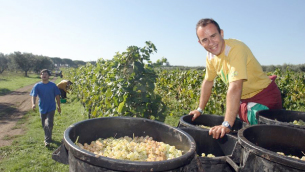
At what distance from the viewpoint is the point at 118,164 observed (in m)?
1.33

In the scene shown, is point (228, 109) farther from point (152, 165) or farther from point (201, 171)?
point (152, 165)

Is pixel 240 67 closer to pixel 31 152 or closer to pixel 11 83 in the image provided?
pixel 31 152

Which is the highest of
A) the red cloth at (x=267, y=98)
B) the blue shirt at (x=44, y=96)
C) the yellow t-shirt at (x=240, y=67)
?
the yellow t-shirt at (x=240, y=67)

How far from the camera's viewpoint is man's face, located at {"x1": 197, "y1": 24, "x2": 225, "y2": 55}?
2621 millimetres

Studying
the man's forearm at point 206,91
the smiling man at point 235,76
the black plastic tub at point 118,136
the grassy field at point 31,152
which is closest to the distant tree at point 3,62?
the grassy field at point 31,152

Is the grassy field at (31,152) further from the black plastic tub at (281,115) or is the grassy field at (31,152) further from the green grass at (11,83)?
the green grass at (11,83)

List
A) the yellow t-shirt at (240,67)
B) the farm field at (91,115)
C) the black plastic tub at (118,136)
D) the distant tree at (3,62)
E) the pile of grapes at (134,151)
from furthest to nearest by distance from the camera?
the distant tree at (3,62) → the farm field at (91,115) → the yellow t-shirt at (240,67) → the pile of grapes at (134,151) → the black plastic tub at (118,136)

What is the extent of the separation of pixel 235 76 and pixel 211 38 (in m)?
0.51

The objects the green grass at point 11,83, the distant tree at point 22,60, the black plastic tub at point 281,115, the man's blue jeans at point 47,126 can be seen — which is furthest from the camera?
the distant tree at point 22,60

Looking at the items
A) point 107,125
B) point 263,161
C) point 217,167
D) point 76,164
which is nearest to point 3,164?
→ point 107,125

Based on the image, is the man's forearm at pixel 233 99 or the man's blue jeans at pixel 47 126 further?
the man's blue jeans at pixel 47 126

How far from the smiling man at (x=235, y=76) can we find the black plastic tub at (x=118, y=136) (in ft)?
1.60

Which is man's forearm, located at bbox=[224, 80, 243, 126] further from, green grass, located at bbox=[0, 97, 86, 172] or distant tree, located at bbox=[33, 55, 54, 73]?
distant tree, located at bbox=[33, 55, 54, 73]

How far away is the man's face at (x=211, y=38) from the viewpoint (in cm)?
262
